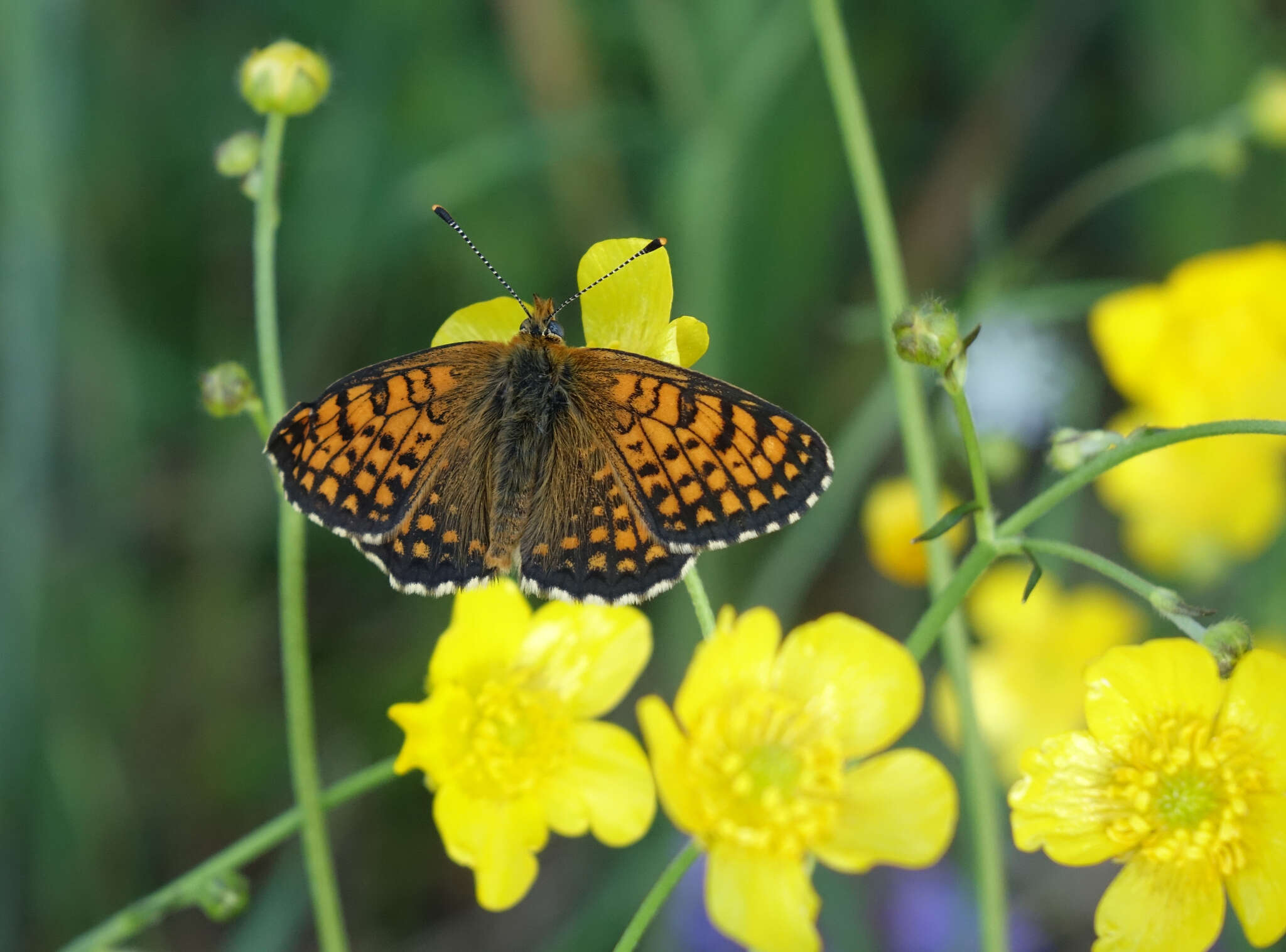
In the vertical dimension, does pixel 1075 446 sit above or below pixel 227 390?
below

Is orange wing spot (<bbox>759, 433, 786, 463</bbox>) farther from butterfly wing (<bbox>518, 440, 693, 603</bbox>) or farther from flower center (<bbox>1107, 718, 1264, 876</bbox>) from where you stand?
flower center (<bbox>1107, 718, 1264, 876</bbox>)

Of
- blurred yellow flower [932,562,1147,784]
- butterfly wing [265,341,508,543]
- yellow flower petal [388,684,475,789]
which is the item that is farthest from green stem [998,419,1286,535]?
blurred yellow flower [932,562,1147,784]

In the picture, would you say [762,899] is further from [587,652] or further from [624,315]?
[624,315]

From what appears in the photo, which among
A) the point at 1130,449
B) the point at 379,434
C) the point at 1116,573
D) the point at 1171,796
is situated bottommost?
the point at 1171,796

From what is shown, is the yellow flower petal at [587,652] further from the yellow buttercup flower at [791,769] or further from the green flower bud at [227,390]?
the green flower bud at [227,390]

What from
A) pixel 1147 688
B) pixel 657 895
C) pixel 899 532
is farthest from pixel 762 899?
pixel 899 532

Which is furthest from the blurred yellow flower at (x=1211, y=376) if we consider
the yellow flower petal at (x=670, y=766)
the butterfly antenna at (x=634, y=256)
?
the yellow flower petal at (x=670, y=766)
